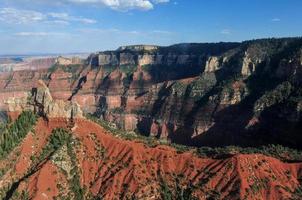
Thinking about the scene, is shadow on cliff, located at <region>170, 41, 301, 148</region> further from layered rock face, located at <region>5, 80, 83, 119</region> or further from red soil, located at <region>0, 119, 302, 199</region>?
layered rock face, located at <region>5, 80, 83, 119</region>

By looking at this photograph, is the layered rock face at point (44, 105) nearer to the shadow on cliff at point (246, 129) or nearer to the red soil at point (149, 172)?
the red soil at point (149, 172)

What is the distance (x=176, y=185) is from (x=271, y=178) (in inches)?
752

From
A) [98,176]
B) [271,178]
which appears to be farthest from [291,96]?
[98,176]

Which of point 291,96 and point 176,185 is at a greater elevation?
point 291,96

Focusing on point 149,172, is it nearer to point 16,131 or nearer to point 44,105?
point 44,105

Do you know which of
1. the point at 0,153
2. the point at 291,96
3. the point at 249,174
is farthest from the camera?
the point at 291,96

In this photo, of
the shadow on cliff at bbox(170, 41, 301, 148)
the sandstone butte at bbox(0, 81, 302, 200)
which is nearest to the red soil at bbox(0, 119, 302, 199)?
the sandstone butte at bbox(0, 81, 302, 200)

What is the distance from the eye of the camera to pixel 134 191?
113 metres

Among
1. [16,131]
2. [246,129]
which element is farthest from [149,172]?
[246,129]

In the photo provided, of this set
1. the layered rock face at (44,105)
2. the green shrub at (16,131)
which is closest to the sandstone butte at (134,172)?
the green shrub at (16,131)

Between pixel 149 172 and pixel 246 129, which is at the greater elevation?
pixel 149 172

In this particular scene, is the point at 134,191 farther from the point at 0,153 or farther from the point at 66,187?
the point at 0,153

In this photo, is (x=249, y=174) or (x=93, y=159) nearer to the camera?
(x=249, y=174)

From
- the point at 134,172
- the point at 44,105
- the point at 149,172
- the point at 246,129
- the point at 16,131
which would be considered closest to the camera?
the point at 134,172
